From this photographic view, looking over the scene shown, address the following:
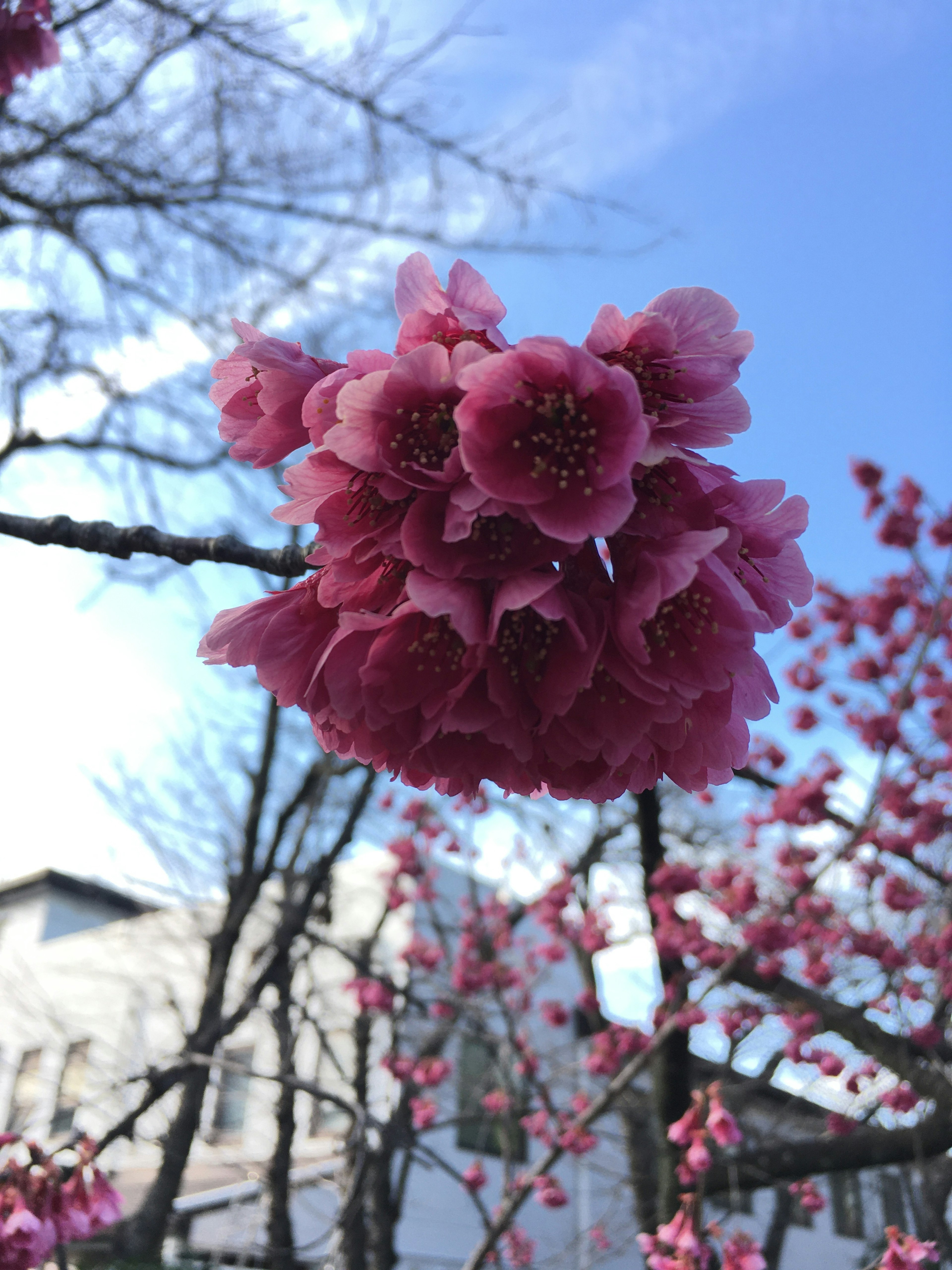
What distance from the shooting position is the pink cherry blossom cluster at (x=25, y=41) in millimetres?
2936

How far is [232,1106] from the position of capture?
44.5 feet

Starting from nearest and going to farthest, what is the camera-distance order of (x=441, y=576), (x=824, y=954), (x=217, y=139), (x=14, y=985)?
1. (x=441, y=576)
2. (x=217, y=139)
3. (x=824, y=954)
4. (x=14, y=985)

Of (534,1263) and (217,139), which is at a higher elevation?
(217,139)

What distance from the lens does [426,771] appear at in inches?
42.3

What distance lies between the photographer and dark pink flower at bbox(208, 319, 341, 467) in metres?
1.12

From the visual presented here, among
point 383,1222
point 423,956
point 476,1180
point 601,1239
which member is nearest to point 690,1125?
point 476,1180

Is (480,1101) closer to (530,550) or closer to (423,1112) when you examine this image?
(423,1112)

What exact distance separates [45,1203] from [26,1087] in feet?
56.2

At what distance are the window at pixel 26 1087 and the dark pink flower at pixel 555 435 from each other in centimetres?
1801

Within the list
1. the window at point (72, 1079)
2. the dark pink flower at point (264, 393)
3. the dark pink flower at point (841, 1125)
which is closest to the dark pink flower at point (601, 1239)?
the dark pink flower at point (841, 1125)

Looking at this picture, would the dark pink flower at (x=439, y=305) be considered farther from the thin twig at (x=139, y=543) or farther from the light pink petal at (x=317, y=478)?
the thin twig at (x=139, y=543)

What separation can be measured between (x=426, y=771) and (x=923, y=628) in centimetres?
865

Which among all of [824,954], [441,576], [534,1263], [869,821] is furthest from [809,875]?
[441,576]

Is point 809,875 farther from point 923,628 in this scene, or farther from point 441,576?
point 441,576
